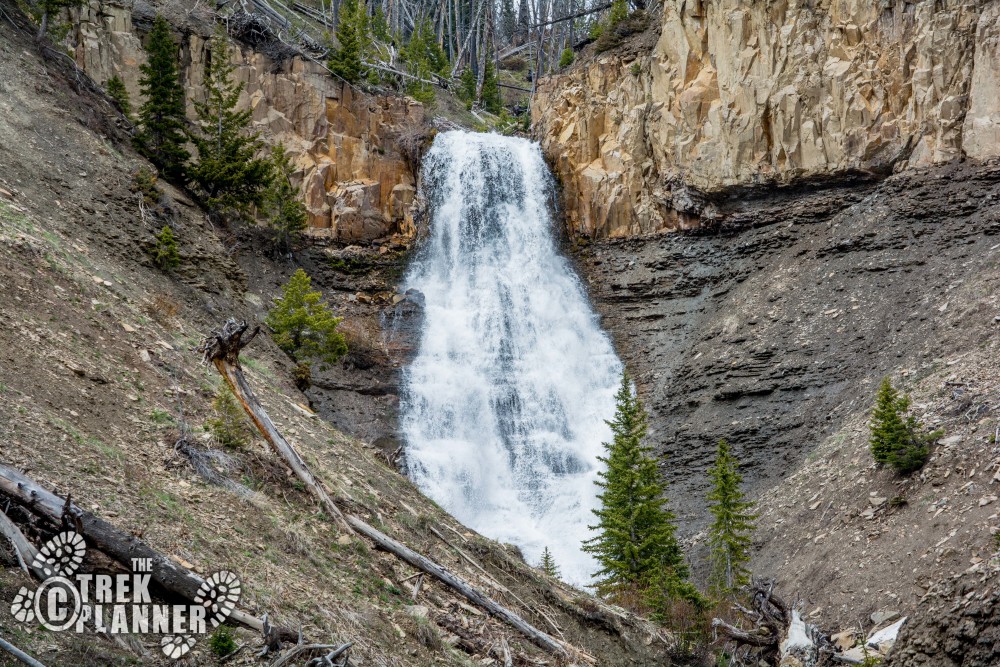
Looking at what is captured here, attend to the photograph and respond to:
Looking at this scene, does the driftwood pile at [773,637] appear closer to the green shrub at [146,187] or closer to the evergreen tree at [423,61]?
the green shrub at [146,187]

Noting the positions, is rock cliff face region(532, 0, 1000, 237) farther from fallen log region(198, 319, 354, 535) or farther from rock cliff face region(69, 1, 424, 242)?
fallen log region(198, 319, 354, 535)

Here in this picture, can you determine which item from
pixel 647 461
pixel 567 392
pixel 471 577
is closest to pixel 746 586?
pixel 647 461

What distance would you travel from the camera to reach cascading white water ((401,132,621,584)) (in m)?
30.7

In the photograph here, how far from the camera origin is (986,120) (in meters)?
30.1

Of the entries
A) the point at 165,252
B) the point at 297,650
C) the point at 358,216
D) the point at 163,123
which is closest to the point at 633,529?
the point at 165,252

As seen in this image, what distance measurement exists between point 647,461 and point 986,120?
18.4 meters

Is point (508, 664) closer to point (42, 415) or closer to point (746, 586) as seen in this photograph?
point (42, 415)

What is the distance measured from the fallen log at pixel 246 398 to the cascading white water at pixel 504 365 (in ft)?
52.1

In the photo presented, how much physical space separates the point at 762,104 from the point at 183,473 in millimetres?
30231

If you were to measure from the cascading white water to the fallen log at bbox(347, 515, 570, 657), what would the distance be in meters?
15.0

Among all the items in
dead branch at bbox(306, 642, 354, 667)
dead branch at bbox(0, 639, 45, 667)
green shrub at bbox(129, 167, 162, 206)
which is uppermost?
green shrub at bbox(129, 167, 162, 206)

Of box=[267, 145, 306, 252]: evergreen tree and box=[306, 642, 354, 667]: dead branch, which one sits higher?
box=[267, 145, 306, 252]: evergreen tree

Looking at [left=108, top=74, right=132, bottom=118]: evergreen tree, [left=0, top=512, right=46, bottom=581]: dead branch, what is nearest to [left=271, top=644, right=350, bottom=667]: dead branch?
[left=0, top=512, right=46, bottom=581]: dead branch

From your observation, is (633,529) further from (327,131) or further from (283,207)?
(327,131)
